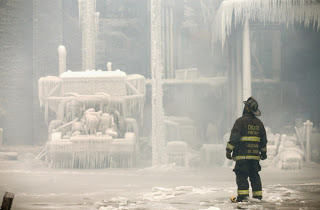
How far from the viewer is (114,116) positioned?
2062cm

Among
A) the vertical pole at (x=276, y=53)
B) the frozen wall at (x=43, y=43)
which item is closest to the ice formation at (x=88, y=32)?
the frozen wall at (x=43, y=43)

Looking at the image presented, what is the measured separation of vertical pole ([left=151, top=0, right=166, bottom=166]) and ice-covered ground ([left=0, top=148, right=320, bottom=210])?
0.72 m

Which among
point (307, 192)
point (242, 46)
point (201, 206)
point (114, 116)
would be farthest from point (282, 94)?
point (201, 206)

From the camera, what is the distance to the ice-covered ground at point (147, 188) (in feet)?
39.0

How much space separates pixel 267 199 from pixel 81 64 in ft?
52.5

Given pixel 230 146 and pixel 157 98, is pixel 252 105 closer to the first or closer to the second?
pixel 230 146

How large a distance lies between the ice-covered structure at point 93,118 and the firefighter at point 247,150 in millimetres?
7883

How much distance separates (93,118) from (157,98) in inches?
71.9

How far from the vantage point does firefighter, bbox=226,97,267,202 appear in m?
11.6

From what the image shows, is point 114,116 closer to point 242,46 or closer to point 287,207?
point 242,46

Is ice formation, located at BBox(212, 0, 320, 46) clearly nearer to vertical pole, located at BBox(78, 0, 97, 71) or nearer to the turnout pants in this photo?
vertical pole, located at BBox(78, 0, 97, 71)

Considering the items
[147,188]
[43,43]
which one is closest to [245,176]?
[147,188]

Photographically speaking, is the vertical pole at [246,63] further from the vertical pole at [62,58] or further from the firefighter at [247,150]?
the firefighter at [247,150]

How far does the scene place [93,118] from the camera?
19547 millimetres
